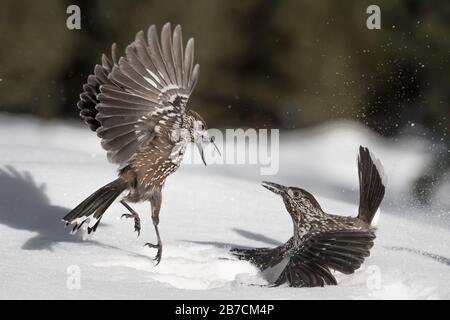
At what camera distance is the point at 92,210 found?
13.1 ft

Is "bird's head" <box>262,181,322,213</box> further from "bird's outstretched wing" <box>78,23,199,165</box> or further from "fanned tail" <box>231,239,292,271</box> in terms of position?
"bird's outstretched wing" <box>78,23,199,165</box>

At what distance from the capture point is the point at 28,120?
9.77m

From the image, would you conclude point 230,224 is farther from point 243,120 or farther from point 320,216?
point 243,120

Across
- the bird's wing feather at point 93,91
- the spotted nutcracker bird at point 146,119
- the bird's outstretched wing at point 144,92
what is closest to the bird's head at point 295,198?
the spotted nutcracker bird at point 146,119

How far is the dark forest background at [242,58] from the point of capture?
1005 cm

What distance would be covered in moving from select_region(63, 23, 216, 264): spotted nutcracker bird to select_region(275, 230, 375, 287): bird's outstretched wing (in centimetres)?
64

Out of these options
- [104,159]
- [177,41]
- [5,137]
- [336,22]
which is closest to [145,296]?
[177,41]

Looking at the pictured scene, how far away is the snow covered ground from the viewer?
3.58 meters

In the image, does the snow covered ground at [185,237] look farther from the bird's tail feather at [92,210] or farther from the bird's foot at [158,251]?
the bird's tail feather at [92,210]

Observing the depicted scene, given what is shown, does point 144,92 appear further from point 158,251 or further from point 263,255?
point 263,255

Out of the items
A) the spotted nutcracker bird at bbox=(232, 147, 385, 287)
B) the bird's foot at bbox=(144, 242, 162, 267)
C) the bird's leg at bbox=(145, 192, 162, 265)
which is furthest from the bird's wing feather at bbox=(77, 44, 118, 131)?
the spotted nutcracker bird at bbox=(232, 147, 385, 287)

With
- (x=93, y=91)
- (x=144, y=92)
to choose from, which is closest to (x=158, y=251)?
(x=144, y=92)

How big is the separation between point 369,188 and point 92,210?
4.36ft

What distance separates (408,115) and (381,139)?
37cm
